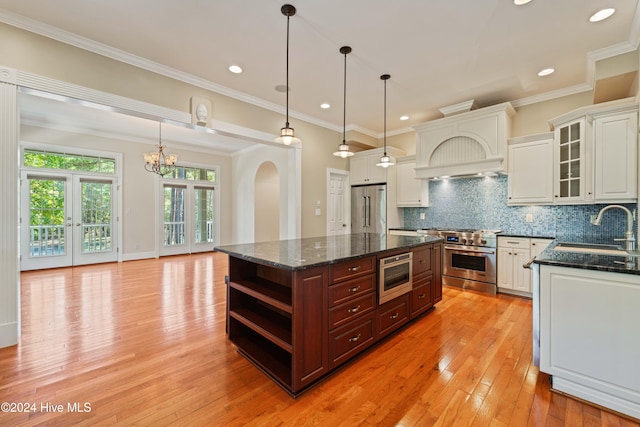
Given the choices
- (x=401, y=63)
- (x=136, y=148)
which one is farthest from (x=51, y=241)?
(x=401, y=63)

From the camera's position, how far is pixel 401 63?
3.28m

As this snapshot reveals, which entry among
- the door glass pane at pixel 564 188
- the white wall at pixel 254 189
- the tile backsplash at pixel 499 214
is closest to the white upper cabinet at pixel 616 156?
the door glass pane at pixel 564 188

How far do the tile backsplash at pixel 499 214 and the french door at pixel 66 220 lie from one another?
6.65 metres

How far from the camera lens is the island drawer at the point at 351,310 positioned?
79.8 inches

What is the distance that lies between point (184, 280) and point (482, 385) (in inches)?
175

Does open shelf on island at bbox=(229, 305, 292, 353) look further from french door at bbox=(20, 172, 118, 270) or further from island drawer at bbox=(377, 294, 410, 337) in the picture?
french door at bbox=(20, 172, 118, 270)

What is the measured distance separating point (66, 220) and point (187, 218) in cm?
243

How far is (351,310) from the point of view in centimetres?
217

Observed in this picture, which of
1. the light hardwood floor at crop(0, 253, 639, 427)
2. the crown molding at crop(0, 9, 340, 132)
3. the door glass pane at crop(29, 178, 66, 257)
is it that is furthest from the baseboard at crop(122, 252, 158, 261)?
the crown molding at crop(0, 9, 340, 132)

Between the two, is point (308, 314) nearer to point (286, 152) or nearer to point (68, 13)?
point (68, 13)

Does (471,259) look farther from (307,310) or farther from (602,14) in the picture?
(307,310)

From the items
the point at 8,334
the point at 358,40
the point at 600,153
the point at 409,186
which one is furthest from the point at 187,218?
the point at 600,153

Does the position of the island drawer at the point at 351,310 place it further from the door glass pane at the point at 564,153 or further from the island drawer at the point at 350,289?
the door glass pane at the point at 564,153

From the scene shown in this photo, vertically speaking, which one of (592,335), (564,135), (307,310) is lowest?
(592,335)
